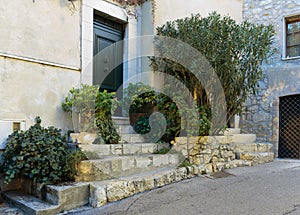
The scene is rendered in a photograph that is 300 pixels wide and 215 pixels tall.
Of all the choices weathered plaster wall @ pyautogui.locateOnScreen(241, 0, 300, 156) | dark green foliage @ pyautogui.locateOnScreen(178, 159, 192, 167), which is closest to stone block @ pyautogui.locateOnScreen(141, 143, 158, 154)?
dark green foliage @ pyautogui.locateOnScreen(178, 159, 192, 167)

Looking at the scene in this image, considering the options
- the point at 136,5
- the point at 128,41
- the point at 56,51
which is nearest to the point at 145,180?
the point at 56,51

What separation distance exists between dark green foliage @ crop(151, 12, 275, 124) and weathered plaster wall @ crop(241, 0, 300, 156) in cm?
164

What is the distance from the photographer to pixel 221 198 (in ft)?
10.7

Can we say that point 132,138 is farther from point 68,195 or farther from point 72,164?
point 68,195

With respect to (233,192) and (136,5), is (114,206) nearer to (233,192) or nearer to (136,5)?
(233,192)

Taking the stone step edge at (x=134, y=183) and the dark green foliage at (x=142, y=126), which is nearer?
the stone step edge at (x=134, y=183)

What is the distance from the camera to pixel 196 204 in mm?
3064

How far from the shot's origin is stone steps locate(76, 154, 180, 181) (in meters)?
3.29

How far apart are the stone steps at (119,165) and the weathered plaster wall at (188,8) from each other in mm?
2912

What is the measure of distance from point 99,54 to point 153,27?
1.25 meters

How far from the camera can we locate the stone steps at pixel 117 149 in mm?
3647

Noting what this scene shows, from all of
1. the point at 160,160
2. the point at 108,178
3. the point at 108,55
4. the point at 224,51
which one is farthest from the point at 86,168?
the point at 224,51

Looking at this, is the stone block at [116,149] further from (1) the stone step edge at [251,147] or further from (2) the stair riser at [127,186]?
(1) the stone step edge at [251,147]

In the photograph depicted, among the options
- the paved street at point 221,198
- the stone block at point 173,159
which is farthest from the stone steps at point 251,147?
the stone block at point 173,159
